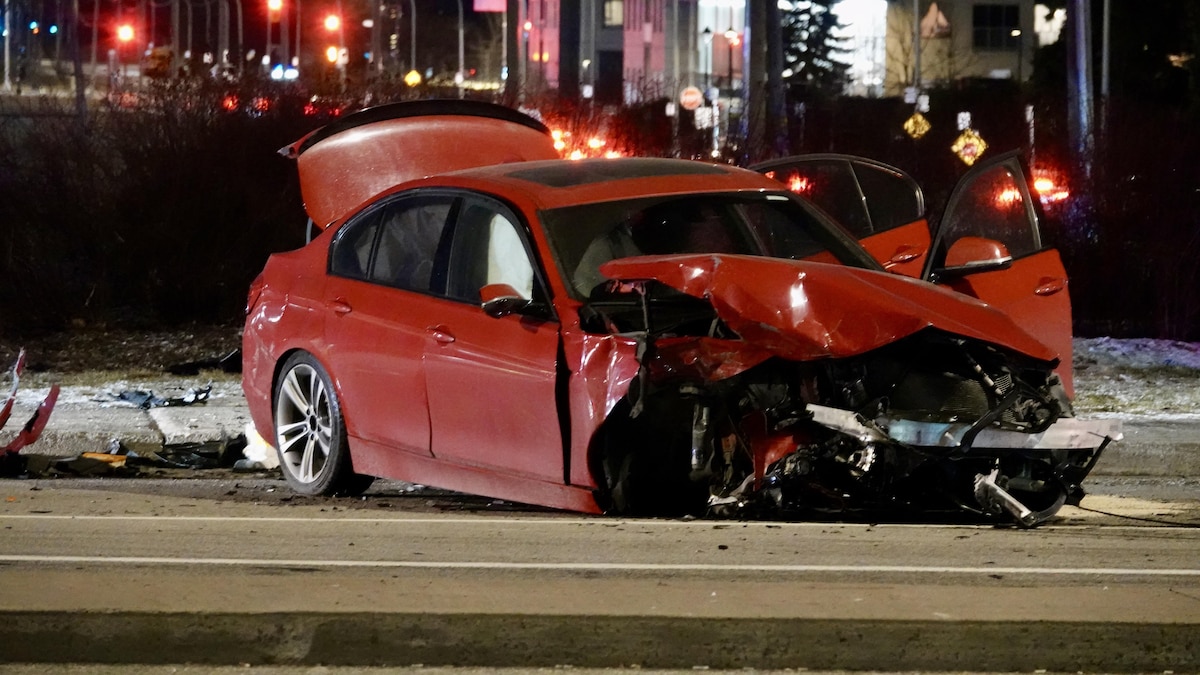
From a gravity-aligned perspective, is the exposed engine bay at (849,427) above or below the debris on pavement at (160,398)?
above

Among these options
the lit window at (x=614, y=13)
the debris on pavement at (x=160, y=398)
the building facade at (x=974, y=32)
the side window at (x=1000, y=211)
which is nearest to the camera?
the side window at (x=1000, y=211)

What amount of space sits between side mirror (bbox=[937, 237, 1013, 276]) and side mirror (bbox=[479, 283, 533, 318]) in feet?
6.24

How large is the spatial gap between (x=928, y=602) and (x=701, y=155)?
53.0 feet

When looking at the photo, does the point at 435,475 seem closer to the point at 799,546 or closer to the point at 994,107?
the point at 799,546

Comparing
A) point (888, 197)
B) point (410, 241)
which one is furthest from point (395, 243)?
point (888, 197)

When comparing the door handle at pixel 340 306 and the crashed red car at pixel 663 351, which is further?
the door handle at pixel 340 306

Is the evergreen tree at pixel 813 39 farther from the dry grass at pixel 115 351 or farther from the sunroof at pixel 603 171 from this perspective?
the sunroof at pixel 603 171

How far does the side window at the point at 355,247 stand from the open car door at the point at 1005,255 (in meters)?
2.44

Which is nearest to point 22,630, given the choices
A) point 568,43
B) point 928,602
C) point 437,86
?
point 928,602

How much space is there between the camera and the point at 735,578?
5.57 metres

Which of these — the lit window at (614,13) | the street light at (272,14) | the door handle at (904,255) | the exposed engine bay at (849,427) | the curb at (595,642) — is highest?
the lit window at (614,13)

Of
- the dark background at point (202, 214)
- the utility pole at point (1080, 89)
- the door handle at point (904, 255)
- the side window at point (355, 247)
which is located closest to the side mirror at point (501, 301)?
the side window at point (355, 247)

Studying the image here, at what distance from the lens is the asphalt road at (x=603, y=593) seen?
488 cm

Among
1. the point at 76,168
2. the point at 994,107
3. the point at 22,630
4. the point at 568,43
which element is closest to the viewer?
the point at 22,630
